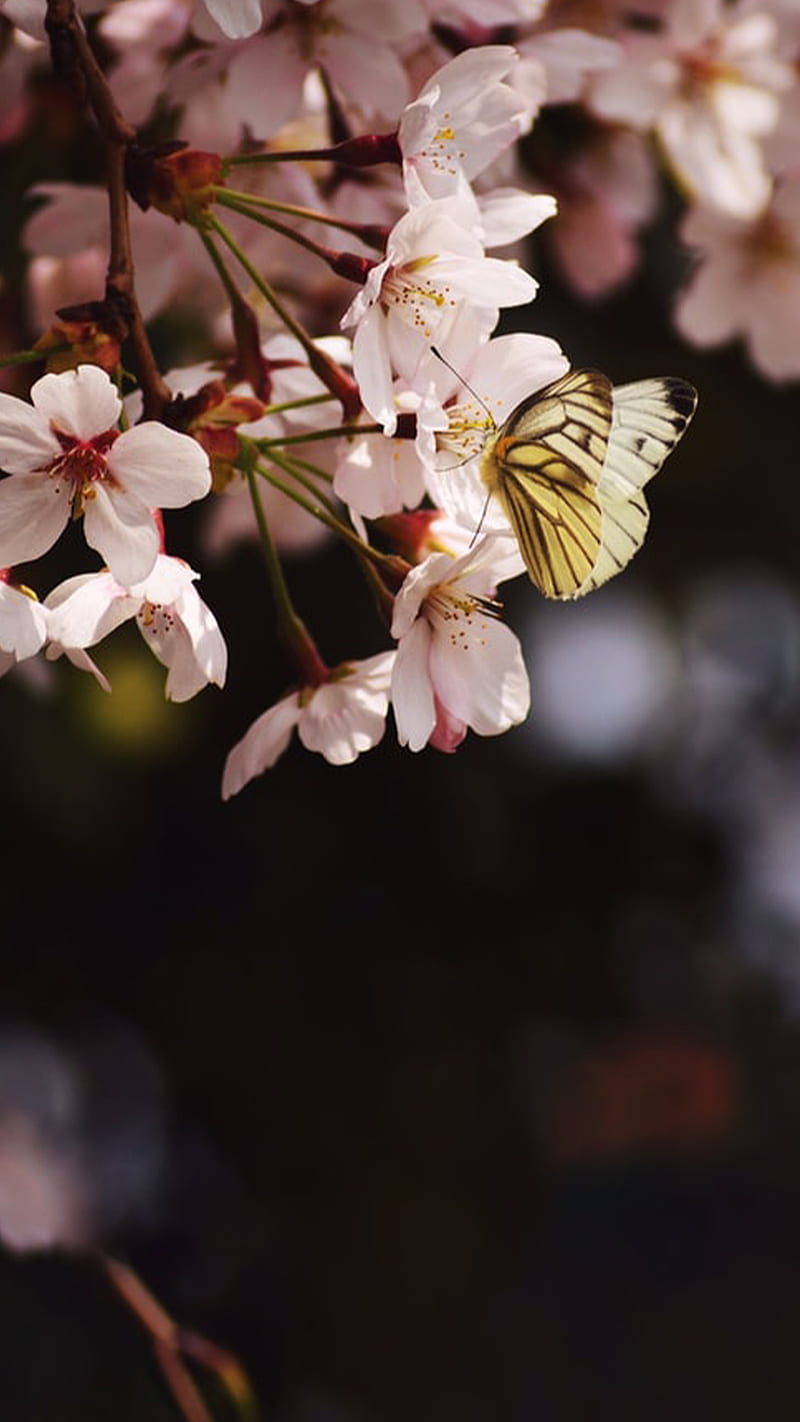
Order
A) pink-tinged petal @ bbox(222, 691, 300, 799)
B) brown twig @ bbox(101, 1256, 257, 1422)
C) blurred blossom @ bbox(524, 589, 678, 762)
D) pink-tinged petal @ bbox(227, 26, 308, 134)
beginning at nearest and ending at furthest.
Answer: pink-tinged petal @ bbox(222, 691, 300, 799) < pink-tinged petal @ bbox(227, 26, 308, 134) < brown twig @ bbox(101, 1256, 257, 1422) < blurred blossom @ bbox(524, 589, 678, 762)

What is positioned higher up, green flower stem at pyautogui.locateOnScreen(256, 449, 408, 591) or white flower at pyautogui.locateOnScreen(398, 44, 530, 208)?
white flower at pyautogui.locateOnScreen(398, 44, 530, 208)

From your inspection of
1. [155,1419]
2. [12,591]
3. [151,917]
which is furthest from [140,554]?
[151,917]

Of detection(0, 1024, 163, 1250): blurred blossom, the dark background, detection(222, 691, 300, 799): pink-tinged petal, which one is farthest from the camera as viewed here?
the dark background

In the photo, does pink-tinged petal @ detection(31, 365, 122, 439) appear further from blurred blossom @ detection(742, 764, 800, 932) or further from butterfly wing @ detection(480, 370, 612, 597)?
blurred blossom @ detection(742, 764, 800, 932)

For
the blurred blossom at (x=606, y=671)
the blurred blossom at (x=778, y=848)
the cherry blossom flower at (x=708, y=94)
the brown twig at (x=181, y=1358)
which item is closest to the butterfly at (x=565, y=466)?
the cherry blossom flower at (x=708, y=94)

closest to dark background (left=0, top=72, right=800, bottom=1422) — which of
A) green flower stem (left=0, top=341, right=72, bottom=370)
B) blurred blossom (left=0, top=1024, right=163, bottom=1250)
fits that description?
blurred blossom (left=0, top=1024, right=163, bottom=1250)

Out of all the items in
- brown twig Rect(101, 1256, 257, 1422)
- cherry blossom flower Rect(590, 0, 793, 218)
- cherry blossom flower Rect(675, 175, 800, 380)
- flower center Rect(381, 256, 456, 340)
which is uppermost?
flower center Rect(381, 256, 456, 340)

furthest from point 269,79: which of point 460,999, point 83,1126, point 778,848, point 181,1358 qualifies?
point 778,848

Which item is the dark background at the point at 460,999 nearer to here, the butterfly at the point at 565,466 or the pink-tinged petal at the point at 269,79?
the pink-tinged petal at the point at 269,79
